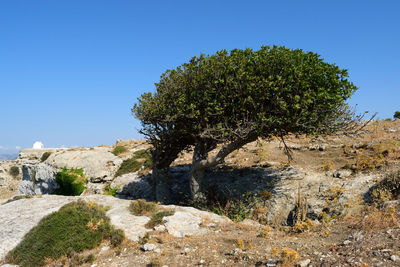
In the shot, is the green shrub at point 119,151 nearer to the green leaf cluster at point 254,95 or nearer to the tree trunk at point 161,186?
the tree trunk at point 161,186

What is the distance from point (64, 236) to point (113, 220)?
205 centimetres

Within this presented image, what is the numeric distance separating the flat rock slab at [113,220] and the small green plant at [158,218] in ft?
0.71

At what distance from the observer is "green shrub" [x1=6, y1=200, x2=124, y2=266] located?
10594mm

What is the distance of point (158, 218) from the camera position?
12.5 metres

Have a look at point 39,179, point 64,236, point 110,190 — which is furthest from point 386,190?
point 39,179

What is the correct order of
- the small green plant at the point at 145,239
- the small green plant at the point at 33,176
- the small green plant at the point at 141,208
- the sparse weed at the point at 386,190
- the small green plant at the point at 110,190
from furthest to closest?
the small green plant at the point at 33,176 → the small green plant at the point at 110,190 → the small green plant at the point at 141,208 → the sparse weed at the point at 386,190 → the small green plant at the point at 145,239

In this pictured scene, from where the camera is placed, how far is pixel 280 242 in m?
10.1

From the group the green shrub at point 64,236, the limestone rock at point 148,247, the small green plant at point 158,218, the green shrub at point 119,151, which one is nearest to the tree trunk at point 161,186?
the small green plant at point 158,218

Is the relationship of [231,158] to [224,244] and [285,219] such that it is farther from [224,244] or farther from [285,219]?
[224,244]

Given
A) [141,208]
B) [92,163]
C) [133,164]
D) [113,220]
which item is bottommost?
[113,220]

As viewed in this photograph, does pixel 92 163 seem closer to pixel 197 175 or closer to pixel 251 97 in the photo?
pixel 197 175

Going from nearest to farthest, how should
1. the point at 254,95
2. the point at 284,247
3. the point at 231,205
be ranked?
the point at 284,247 → the point at 254,95 → the point at 231,205

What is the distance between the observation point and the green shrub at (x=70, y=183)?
80.0ft

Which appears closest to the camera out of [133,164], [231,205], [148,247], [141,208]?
[148,247]
